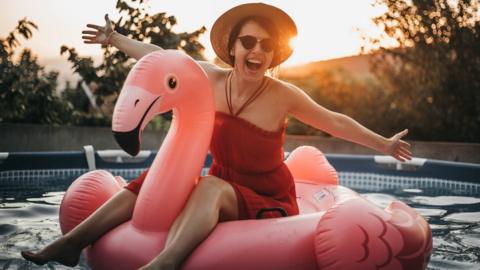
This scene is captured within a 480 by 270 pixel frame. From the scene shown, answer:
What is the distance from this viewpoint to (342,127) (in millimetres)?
2793

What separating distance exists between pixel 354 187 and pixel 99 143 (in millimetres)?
3528

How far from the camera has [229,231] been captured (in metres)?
2.27

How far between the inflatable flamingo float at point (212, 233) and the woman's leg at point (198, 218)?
54 millimetres

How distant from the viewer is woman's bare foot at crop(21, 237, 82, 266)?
7.51ft

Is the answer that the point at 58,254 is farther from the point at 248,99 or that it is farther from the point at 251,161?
the point at 248,99

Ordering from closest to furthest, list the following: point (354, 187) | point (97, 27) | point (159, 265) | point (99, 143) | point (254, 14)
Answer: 1. point (159, 265)
2. point (254, 14)
3. point (97, 27)
4. point (354, 187)
5. point (99, 143)

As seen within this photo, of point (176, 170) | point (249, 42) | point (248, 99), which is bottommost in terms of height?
point (176, 170)

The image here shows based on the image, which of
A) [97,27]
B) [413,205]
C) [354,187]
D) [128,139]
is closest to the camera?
A: [128,139]

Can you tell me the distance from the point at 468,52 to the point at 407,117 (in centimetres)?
120

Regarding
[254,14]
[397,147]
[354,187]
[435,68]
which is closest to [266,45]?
[254,14]

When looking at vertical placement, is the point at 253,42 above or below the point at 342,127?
above

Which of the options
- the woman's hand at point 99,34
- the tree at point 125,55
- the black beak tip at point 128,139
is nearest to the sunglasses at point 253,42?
the black beak tip at point 128,139

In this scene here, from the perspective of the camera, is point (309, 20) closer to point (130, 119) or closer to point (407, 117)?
point (407, 117)

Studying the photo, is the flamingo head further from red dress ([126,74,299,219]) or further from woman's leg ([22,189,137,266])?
woman's leg ([22,189,137,266])
